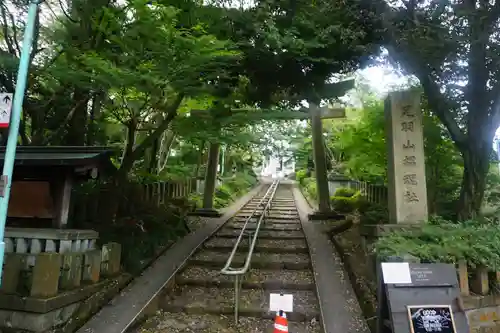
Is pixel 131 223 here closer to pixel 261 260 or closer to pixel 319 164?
pixel 261 260

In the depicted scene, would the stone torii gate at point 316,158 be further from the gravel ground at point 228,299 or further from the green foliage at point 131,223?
the gravel ground at point 228,299

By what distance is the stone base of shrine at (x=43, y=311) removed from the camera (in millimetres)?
4652

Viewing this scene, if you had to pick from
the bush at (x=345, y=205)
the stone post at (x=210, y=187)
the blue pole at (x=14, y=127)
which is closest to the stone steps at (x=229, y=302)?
the blue pole at (x=14, y=127)

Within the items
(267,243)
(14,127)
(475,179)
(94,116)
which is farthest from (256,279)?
(94,116)

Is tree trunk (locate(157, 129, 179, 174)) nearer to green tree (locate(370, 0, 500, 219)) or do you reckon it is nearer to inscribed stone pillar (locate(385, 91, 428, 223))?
inscribed stone pillar (locate(385, 91, 428, 223))

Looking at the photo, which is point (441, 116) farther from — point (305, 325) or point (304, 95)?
point (305, 325)

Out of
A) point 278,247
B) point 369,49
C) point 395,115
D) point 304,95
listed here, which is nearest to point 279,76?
point 304,95

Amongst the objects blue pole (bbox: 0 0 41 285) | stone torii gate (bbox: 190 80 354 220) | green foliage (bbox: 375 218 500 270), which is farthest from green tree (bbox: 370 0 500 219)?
blue pole (bbox: 0 0 41 285)

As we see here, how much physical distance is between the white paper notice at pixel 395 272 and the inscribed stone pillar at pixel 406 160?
2.38 metres

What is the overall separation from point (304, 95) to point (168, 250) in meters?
5.01

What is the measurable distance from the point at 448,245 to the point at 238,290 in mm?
3189

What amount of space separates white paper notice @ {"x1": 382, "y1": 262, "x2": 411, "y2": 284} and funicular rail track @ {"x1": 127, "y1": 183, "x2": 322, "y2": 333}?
5.01 feet

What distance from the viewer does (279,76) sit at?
8.20m

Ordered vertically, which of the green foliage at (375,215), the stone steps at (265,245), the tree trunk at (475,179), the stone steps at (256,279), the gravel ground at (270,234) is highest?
the tree trunk at (475,179)
